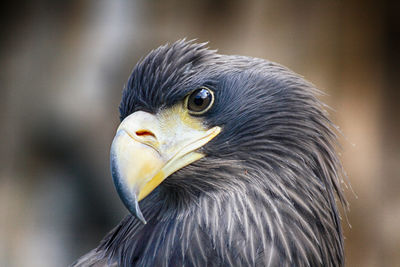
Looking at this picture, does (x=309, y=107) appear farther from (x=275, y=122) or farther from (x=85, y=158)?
(x=85, y=158)

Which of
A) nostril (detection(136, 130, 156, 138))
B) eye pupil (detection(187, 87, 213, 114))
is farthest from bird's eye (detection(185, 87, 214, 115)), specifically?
nostril (detection(136, 130, 156, 138))

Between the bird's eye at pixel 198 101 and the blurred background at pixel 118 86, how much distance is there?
2115mm

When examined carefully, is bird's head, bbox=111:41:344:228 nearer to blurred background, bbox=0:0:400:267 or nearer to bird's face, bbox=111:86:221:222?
bird's face, bbox=111:86:221:222

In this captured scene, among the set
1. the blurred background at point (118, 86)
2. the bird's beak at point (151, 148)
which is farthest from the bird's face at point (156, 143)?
the blurred background at point (118, 86)

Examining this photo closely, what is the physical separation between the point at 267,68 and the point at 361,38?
2180 mm

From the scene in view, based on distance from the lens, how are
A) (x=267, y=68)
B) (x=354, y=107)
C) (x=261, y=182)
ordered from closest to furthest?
(x=261, y=182)
(x=267, y=68)
(x=354, y=107)

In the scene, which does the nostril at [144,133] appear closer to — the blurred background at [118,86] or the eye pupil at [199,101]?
the eye pupil at [199,101]

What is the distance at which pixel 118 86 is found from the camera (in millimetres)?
3814

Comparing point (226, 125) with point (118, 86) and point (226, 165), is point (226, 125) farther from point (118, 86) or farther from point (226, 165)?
point (118, 86)

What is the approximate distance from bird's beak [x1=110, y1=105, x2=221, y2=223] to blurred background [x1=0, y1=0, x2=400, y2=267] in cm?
214

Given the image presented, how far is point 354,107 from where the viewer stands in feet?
12.5

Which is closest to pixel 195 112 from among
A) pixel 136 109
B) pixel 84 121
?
pixel 136 109

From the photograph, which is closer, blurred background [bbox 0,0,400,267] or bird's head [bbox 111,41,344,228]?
bird's head [bbox 111,41,344,228]

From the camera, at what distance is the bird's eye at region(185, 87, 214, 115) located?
5.65 feet
